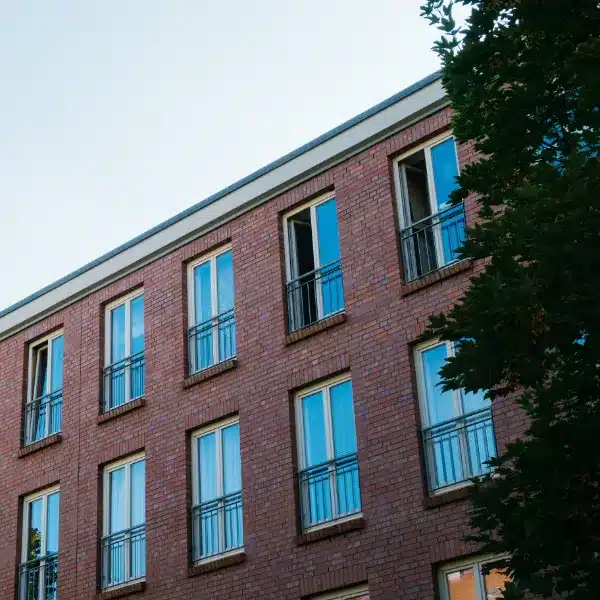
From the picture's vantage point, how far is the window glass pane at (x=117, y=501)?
74.6 feet

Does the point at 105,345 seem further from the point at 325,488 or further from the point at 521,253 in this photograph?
the point at 521,253

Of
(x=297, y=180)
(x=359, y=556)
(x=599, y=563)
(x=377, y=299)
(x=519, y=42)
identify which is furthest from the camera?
(x=297, y=180)

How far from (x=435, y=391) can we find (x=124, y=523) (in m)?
6.94

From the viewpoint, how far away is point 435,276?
62.7ft

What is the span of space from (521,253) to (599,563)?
258 centimetres

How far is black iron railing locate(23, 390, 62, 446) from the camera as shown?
24969 mm

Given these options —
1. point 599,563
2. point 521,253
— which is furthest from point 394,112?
point 599,563

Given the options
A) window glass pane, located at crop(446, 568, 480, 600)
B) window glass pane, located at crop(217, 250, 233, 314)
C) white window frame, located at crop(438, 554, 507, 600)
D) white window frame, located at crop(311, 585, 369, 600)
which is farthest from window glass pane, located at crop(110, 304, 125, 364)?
window glass pane, located at crop(446, 568, 480, 600)

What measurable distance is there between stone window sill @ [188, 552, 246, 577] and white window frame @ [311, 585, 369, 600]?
1745mm

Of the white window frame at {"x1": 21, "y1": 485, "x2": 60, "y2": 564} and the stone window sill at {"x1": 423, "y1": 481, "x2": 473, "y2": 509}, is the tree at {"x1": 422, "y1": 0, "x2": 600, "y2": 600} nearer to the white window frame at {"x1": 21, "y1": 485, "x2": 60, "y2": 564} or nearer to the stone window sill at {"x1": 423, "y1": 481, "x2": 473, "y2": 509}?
the stone window sill at {"x1": 423, "y1": 481, "x2": 473, "y2": 509}

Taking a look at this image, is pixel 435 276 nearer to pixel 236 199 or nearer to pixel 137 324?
pixel 236 199

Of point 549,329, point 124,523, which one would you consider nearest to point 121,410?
point 124,523

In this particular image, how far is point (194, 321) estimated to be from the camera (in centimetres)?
2302

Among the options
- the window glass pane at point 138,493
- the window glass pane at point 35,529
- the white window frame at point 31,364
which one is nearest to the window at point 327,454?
the window glass pane at point 138,493
